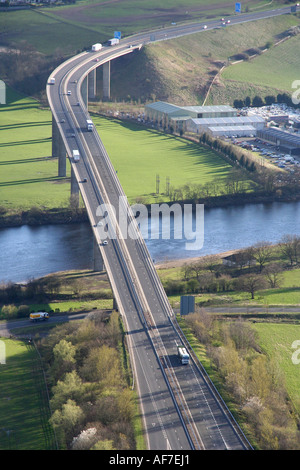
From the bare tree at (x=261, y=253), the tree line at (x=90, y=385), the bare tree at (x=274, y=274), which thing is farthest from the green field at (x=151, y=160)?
the tree line at (x=90, y=385)

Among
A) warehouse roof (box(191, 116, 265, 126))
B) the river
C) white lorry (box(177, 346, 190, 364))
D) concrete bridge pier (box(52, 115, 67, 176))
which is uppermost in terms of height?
warehouse roof (box(191, 116, 265, 126))

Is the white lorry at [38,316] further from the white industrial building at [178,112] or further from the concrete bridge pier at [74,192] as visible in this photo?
the white industrial building at [178,112]

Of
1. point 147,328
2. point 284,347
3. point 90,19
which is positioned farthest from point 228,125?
point 147,328

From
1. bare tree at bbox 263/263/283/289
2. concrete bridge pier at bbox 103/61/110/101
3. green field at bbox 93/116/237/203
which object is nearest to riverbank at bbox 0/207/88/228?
green field at bbox 93/116/237/203

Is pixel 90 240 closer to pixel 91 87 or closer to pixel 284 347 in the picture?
pixel 284 347

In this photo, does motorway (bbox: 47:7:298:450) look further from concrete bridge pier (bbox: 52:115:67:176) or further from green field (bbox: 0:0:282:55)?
green field (bbox: 0:0:282:55)

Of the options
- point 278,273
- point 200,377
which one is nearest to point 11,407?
point 200,377
